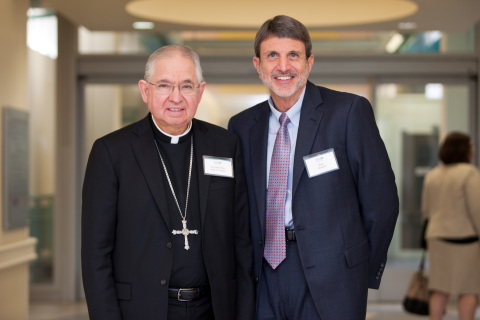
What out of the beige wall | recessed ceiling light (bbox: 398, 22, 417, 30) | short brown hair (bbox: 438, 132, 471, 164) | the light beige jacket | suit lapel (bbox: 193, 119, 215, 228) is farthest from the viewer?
recessed ceiling light (bbox: 398, 22, 417, 30)

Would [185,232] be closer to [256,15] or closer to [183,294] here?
[183,294]

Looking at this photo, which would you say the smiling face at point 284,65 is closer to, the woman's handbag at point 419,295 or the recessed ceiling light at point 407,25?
the woman's handbag at point 419,295

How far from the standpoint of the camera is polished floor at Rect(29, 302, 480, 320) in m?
7.43

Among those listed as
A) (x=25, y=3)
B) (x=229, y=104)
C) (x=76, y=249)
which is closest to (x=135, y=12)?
(x=25, y=3)

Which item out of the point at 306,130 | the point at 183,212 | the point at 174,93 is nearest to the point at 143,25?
the point at 306,130

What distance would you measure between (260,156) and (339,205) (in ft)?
1.44

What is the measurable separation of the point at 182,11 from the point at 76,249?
3.25 m

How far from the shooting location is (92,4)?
631 cm

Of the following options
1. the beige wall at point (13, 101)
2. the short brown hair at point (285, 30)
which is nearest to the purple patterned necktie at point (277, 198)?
the short brown hair at point (285, 30)

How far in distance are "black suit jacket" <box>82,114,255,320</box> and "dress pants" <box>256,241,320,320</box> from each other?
0.78 ft

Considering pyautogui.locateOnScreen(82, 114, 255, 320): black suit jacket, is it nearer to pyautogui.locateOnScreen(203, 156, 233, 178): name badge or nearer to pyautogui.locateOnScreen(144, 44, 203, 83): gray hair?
pyautogui.locateOnScreen(203, 156, 233, 178): name badge

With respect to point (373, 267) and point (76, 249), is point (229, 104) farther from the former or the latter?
point (373, 267)

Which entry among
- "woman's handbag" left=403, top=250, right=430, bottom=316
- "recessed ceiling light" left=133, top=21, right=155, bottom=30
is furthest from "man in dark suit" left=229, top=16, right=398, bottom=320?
"recessed ceiling light" left=133, top=21, right=155, bottom=30

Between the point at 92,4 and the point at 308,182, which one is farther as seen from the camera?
the point at 92,4
